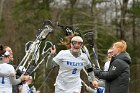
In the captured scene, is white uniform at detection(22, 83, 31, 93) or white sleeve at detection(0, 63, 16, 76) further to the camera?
white uniform at detection(22, 83, 31, 93)

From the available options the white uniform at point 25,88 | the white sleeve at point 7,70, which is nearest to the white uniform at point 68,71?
the white sleeve at point 7,70

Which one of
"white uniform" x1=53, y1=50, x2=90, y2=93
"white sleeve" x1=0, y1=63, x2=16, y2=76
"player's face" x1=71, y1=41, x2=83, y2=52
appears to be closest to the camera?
"white sleeve" x1=0, y1=63, x2=16, y2=76

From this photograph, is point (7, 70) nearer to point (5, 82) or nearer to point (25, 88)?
point (5, 82)

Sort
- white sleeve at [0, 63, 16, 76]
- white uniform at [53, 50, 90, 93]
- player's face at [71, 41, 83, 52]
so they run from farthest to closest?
white uniform at [53, 50, 90, 93], player's face at [71, 41, 83, 52], white sleeve at [0, 63, 16, 76]

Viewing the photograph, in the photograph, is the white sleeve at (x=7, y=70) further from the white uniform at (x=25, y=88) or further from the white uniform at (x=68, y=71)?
the white uniform at (x=25, y=88)

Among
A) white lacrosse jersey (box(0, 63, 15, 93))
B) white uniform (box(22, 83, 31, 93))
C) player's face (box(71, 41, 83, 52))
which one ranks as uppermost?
player's face (box(71, 41, 83, 52))

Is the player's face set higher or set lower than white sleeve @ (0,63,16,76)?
higher

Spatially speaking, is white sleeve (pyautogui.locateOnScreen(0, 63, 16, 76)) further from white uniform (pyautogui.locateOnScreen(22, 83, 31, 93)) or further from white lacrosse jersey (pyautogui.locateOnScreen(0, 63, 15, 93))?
white uniform (pyautogui.locateOnScreen(22, 83, 31, 93))

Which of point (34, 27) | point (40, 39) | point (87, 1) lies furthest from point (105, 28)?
point (40, 39)

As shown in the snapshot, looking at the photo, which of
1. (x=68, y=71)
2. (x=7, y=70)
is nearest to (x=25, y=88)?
(x=68, y=71)

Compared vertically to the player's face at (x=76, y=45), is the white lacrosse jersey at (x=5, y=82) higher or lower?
lower

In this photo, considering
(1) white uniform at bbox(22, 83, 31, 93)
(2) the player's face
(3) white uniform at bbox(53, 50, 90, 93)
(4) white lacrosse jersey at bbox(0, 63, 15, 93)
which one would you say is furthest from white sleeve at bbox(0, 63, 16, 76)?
(1) white uniform at bbox(22, 83, 31, 93)

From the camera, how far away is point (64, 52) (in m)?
10.1

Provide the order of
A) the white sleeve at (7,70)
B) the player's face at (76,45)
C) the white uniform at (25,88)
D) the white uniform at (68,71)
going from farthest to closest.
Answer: the white uniform at (25,88)
the white uniform at (68,71)
the player's face at (76,45)
the white sleeve at (7,70)
